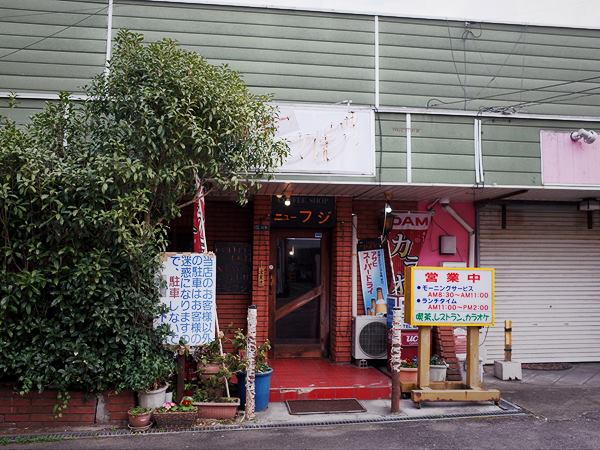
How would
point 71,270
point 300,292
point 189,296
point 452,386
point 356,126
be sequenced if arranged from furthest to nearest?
point 300,292
point 356,126
point 452,386
point 189,296
point 71,270

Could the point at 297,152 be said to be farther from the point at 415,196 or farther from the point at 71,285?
the point at 71,285

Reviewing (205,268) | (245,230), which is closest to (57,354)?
(205,268)

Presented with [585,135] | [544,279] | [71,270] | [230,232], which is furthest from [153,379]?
[544,279]

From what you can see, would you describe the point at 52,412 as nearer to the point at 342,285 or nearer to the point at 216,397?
the point at 216,397

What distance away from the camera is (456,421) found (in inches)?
261

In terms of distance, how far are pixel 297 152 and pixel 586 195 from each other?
19.6ft

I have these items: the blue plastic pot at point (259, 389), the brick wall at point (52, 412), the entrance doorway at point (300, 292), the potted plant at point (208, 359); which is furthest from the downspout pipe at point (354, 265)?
the brick wall at point (52, 412)

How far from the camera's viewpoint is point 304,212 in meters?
9.29

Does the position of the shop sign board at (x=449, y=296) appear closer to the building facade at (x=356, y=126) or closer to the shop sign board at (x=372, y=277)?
the building facade at (x=356, y=126)

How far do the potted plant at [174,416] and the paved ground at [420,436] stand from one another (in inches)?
7.8

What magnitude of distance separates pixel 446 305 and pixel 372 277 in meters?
2.48

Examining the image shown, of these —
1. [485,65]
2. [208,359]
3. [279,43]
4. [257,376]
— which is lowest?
[257,376]

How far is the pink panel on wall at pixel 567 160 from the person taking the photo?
329 inches

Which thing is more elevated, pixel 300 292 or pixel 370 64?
pixel 370 64
